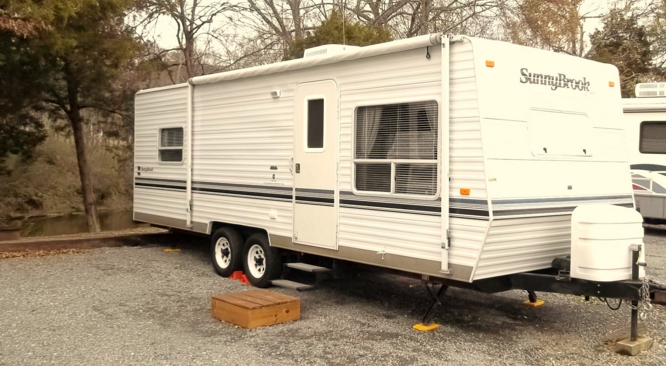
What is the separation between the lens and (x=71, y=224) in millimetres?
19562

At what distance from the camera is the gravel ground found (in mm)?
5199

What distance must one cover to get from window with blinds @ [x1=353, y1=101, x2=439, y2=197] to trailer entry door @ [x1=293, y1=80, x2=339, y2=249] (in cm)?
36

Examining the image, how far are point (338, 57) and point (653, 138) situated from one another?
7.99 m

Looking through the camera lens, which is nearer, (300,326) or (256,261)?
(300,326)

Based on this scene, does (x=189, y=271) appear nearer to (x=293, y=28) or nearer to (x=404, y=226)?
(x=404, y=226)

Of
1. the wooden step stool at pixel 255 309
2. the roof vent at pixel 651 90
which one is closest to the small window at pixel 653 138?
the roof vent at pixel 651 90

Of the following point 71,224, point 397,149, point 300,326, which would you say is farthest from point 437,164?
point 71,224

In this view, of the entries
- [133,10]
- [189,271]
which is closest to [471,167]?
[189,271]

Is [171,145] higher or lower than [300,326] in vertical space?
higher

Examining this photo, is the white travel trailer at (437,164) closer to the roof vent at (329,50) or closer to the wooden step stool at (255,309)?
the roof vent at (329,50)

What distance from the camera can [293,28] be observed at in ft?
72.7

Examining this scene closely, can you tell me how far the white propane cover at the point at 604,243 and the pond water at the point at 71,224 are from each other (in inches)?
548

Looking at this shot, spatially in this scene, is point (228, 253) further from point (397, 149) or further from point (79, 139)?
point (79, 139)

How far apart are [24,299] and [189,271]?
2177 millimetres
